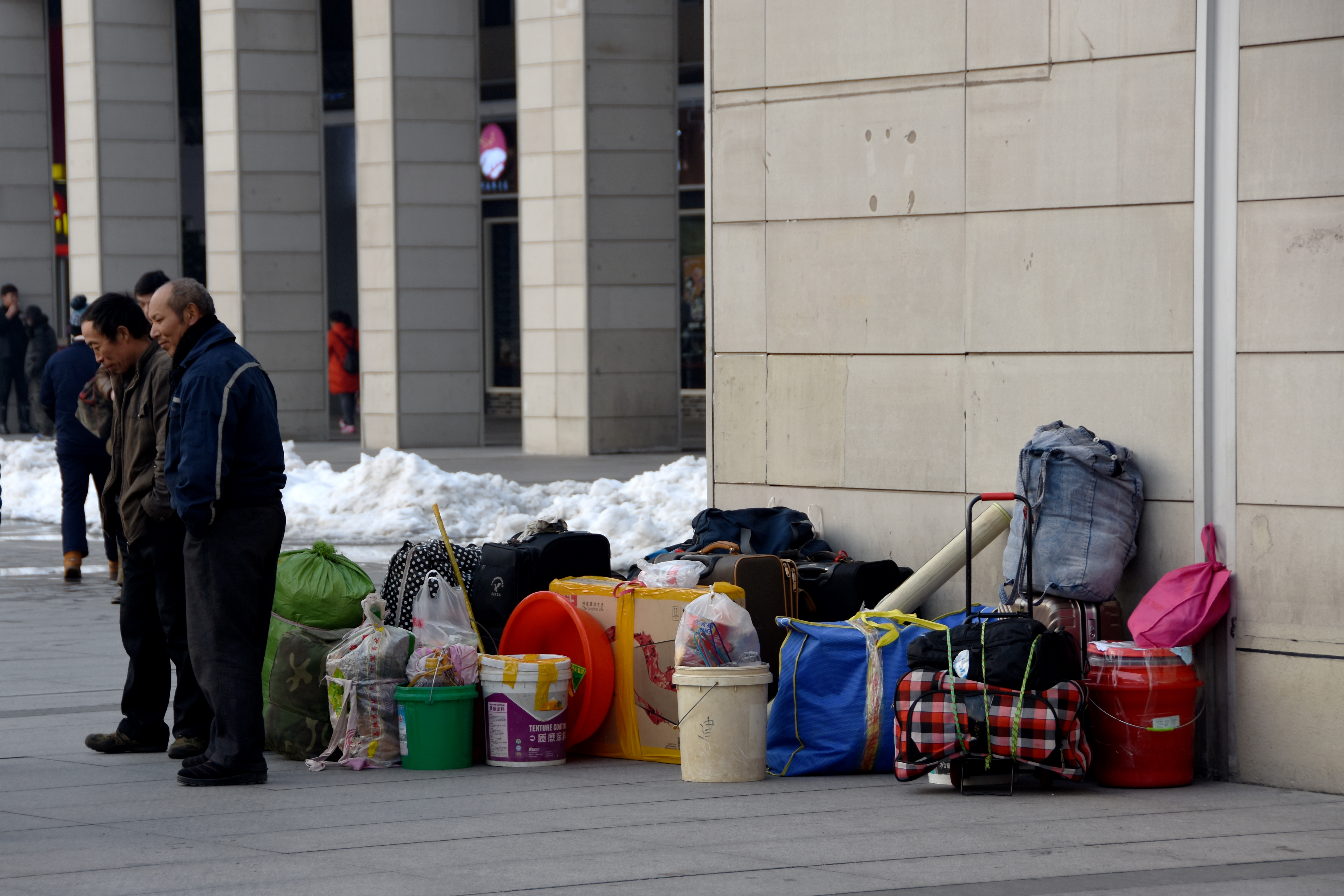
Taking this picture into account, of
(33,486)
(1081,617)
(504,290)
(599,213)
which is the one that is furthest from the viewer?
(504,290)

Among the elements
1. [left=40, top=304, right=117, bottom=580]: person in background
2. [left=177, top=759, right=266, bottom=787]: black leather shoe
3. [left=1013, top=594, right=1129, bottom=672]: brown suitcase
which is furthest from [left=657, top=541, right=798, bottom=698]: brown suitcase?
[left=40, top=304, right=117, bottom=580]: person in background

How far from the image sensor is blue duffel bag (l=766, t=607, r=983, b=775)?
286 inches

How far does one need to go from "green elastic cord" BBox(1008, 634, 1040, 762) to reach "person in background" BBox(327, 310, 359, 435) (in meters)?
24.0

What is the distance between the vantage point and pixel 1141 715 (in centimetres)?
690

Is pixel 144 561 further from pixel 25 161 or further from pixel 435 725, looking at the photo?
pixel 25 161

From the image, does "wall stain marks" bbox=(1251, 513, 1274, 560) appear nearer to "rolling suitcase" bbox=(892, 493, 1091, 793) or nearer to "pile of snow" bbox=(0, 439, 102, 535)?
"rolling suitcase" bbox=(892, 493, 1091, 793)

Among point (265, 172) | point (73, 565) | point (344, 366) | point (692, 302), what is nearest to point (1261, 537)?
point (73, 565)

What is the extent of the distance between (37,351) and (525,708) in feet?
81.9

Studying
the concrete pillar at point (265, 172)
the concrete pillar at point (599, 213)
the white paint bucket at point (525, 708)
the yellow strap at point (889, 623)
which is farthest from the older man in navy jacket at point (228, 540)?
the concrete pillar at point (265, 172)

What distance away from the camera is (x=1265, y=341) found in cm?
707

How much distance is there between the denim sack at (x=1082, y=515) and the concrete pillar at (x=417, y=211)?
18850mm

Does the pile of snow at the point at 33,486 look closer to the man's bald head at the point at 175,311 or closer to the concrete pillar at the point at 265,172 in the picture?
the concrete pillar at the point at 265,172

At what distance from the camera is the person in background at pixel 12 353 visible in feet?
101

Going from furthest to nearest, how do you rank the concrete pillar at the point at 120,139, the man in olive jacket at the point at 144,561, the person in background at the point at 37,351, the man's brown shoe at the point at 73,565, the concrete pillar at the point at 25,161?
the concrete pillar at the point at 25,161
the person in background at the point at 37,351
the concrete pillar at the point at 120,139
the man's brown shoe at the point at 73,565
the man in olive jacket at the point at 144,561
